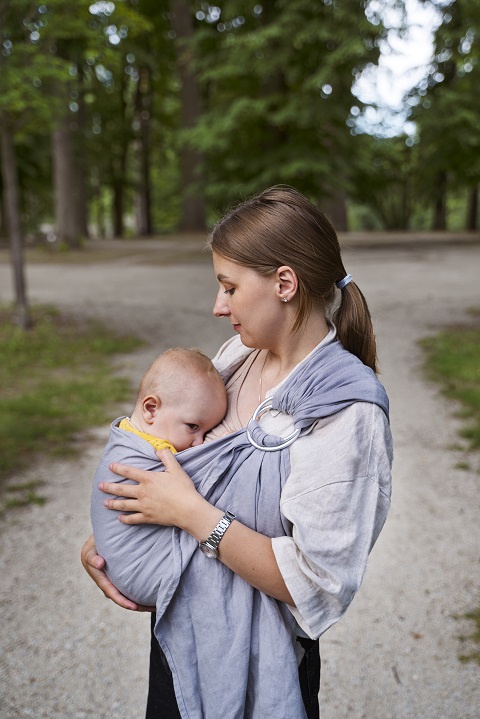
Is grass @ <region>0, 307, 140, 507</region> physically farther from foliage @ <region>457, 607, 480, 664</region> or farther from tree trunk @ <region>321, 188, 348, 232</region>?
tree trunk @ <region>321, 188, 348, 232</region>

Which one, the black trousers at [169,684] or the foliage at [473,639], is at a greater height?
the black trousers at [169,684]

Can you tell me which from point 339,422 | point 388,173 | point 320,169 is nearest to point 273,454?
point 339,422

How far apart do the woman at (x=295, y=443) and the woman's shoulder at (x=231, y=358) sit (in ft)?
0.40

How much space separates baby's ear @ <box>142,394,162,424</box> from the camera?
1.70 meters

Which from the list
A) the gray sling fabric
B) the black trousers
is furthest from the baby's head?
the black trousers

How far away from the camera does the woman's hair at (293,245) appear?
1541 millimetres

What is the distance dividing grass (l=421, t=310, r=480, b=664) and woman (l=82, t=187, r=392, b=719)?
401 centimetres

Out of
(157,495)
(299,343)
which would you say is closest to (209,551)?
(157,495)

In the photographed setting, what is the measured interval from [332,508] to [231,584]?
12.2 inches

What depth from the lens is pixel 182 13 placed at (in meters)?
21.3

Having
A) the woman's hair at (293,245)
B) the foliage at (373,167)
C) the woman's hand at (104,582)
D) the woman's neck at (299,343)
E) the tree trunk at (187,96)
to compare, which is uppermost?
the tree trunk at (187,96)

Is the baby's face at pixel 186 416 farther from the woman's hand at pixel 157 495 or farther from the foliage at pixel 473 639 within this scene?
the foliage at pixel 473 639

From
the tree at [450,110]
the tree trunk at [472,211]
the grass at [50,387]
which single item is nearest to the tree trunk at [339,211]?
the tree at [450,110]

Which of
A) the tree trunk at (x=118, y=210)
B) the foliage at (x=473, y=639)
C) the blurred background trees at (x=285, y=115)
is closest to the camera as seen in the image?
the foliage at (x=473, y=639)
